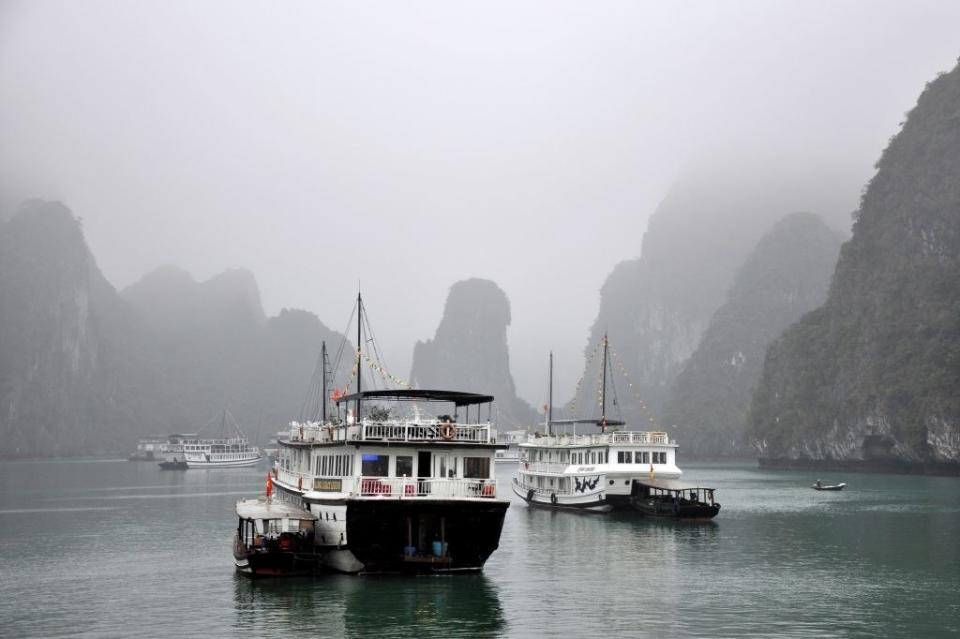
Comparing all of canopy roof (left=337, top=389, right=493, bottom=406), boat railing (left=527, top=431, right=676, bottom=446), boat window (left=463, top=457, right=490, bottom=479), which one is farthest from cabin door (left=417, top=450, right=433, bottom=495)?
boat railing (left=527, top=431, right=676, bottom=446)

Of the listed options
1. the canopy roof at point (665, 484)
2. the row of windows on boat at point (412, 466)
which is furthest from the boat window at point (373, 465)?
the canopy roof at point (665, 484)

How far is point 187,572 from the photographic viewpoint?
39.1m

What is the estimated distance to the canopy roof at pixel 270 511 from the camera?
3552 centimetres

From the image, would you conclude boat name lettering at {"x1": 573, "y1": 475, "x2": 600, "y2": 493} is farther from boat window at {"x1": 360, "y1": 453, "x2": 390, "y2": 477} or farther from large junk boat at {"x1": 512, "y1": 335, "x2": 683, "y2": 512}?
boat window at {"x1": 360, "y1": 453, "x2": 390, "y2": 477}

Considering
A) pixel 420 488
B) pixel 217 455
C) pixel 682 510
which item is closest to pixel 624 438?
pixel 682 510

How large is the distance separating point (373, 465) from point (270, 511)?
491 cm

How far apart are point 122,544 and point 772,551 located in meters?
31.2

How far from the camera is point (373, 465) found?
114ft

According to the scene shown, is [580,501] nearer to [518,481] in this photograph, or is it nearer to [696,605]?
[518,481]

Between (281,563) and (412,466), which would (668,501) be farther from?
(281,563)

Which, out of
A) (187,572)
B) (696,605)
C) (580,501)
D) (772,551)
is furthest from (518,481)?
(696,605)

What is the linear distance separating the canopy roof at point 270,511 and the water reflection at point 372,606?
2219mm

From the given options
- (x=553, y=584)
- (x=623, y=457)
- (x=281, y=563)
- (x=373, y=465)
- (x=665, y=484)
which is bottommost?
(x=553, y=584)

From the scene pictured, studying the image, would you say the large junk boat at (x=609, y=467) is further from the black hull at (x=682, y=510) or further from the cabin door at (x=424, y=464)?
the cabin door at (x=424, y=464)
